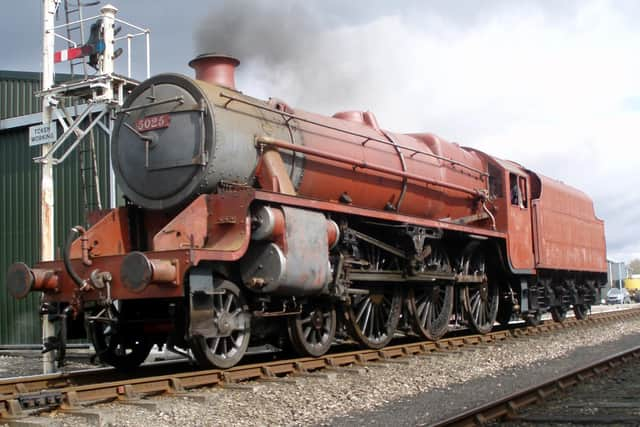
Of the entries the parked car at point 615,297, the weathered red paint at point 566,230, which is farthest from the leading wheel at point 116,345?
the parked car at point 615,297

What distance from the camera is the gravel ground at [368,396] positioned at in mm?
6531

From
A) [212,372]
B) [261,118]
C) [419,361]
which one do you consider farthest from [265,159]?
[419,361]

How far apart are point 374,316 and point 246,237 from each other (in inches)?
152

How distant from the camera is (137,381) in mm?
7316

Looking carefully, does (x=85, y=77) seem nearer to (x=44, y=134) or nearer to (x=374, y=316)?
(x=44, y=134)

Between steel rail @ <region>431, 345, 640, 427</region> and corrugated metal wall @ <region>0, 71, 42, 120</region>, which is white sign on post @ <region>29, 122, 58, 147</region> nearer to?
corrugated metal wall @ <region>0, 71, 42, 120</region>

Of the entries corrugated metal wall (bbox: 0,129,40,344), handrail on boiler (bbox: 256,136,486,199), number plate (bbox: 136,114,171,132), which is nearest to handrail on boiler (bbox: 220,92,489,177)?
handrail on boiler (bbox: 256,136,486,199)

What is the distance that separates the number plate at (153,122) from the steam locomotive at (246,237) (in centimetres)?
2

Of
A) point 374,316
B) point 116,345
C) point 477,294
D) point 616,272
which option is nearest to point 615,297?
point 616,272

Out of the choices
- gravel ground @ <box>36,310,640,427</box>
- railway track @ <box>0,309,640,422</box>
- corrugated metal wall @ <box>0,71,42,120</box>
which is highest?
corrugated metal wall @ <box>0,71,42,120</box>

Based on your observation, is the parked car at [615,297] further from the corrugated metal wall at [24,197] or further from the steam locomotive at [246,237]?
the corrugated metal wall at [24,197]

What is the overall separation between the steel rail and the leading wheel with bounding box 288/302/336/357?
313 centimetres

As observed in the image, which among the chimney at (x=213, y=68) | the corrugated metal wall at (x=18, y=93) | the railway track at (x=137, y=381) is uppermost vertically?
the corrugated metal wall at (x=18, y=93)

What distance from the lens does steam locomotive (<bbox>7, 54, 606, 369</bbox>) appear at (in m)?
8.23
